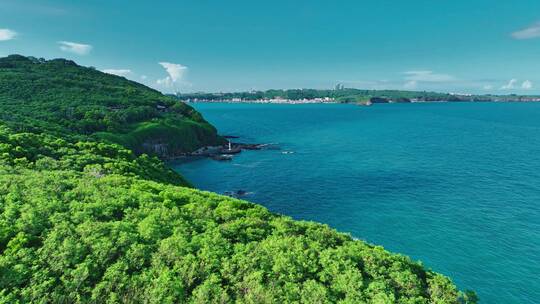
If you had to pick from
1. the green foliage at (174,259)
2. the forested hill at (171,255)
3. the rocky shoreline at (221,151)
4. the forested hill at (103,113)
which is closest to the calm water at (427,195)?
the rocky shoreline at (221,151)

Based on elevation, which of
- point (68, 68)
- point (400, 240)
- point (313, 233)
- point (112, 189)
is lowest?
point (400, 240)

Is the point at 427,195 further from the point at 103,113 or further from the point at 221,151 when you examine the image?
the point at 103,113

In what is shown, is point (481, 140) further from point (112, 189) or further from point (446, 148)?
point (112, 189)

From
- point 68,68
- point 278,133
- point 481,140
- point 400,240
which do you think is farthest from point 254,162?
point 68,68

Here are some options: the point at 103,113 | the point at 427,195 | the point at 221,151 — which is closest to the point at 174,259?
the point at 427,195

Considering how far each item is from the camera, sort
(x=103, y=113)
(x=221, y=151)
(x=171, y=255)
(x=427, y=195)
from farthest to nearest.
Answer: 1. (x=221, y=151)
2. (x=103, y=113)
3. (x=427, y=195)
4. (x=171, y=255)

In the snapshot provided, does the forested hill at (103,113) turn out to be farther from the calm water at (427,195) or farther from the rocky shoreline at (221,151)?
the calm water at (427,195)
